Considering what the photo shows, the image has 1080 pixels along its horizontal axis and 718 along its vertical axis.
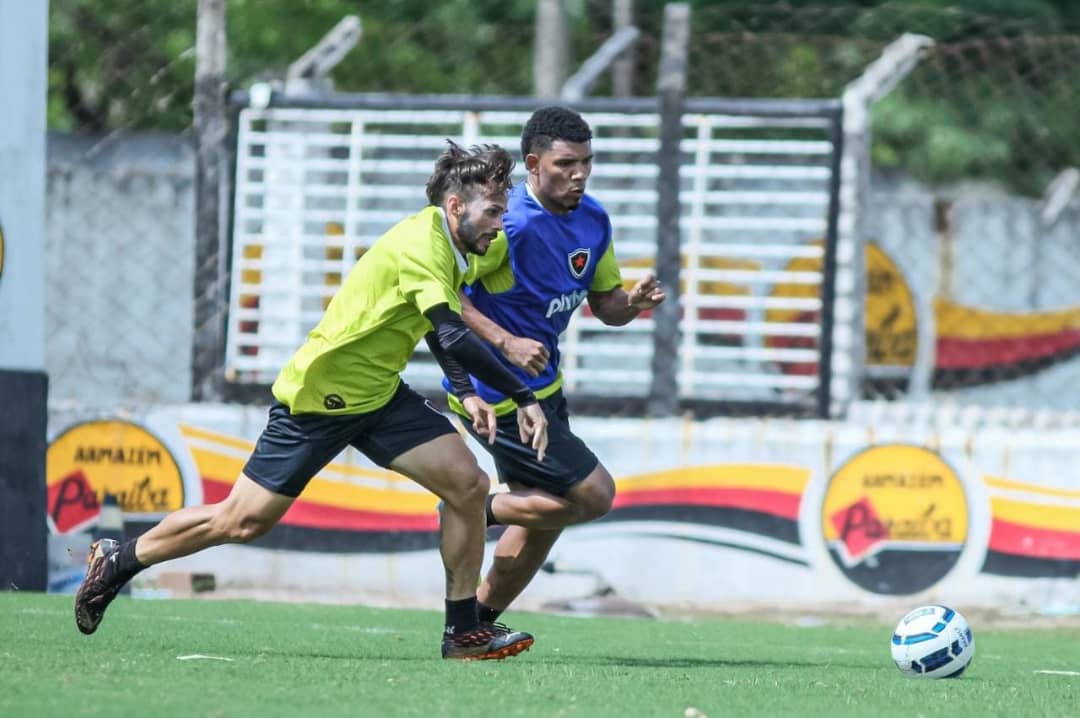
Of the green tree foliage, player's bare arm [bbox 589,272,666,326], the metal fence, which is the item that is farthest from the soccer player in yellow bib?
the green tree foliage

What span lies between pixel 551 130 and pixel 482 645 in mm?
2015

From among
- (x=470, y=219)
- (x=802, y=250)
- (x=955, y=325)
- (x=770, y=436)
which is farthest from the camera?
(x=955, y=325)

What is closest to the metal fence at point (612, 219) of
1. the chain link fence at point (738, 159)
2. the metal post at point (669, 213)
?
the metal post at point (669, 213)

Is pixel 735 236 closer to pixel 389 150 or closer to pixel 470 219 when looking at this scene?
pixel 389 150

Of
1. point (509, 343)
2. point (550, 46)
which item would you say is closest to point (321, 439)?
point (509, 343)

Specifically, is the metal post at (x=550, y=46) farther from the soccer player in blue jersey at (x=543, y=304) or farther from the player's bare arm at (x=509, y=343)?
the player's bare arm at (x=509, y=343)

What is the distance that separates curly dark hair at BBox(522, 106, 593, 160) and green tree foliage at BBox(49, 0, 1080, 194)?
7639 mm

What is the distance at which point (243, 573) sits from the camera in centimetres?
1098

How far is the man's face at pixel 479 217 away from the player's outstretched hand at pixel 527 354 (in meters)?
0.39

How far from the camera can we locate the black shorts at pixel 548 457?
25.1ft

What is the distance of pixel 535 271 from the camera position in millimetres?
7699

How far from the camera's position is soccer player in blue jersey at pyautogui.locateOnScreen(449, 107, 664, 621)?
298 inches

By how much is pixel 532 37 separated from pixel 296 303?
9.00 meters

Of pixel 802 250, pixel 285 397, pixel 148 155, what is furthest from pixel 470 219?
pixel 148 155
